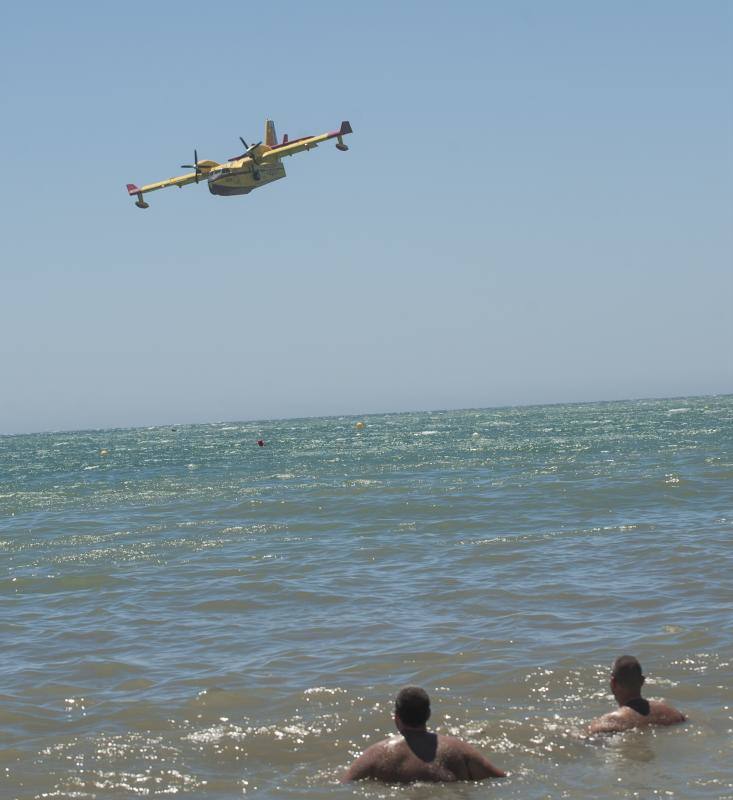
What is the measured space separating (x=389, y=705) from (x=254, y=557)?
32.4 ft

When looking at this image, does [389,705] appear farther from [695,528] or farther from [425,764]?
[695,528]

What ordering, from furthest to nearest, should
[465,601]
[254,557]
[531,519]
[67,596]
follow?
[531,519] < [254,557] < [67,596] < [465,601]

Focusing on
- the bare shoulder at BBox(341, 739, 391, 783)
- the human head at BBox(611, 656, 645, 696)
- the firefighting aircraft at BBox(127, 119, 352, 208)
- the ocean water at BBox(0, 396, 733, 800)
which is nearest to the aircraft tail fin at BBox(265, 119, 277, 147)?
the firefighting aircraft at BBox(127, 119, 352, 208)

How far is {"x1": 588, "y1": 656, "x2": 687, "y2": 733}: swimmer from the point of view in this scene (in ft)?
30.6

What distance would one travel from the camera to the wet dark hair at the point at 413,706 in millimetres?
8094

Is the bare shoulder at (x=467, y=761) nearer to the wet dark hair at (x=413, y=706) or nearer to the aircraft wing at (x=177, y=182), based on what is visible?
the wet dark hair at (x=413, y=706)

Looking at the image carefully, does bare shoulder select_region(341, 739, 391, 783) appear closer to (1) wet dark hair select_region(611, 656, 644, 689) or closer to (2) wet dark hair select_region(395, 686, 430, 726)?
(2) wet dark hair select_region(395, 686, 430, 726)

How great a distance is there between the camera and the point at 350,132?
3753cm

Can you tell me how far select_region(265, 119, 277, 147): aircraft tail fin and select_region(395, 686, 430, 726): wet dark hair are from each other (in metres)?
38.9

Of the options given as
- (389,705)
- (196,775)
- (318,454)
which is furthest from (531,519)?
(318,454)

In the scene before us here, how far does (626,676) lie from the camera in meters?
9.38

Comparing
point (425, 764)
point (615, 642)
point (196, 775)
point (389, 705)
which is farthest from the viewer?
point (615, 642)

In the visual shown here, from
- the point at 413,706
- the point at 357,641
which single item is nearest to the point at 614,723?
the point at 413,706

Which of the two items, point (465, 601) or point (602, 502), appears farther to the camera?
point (602, 502)
